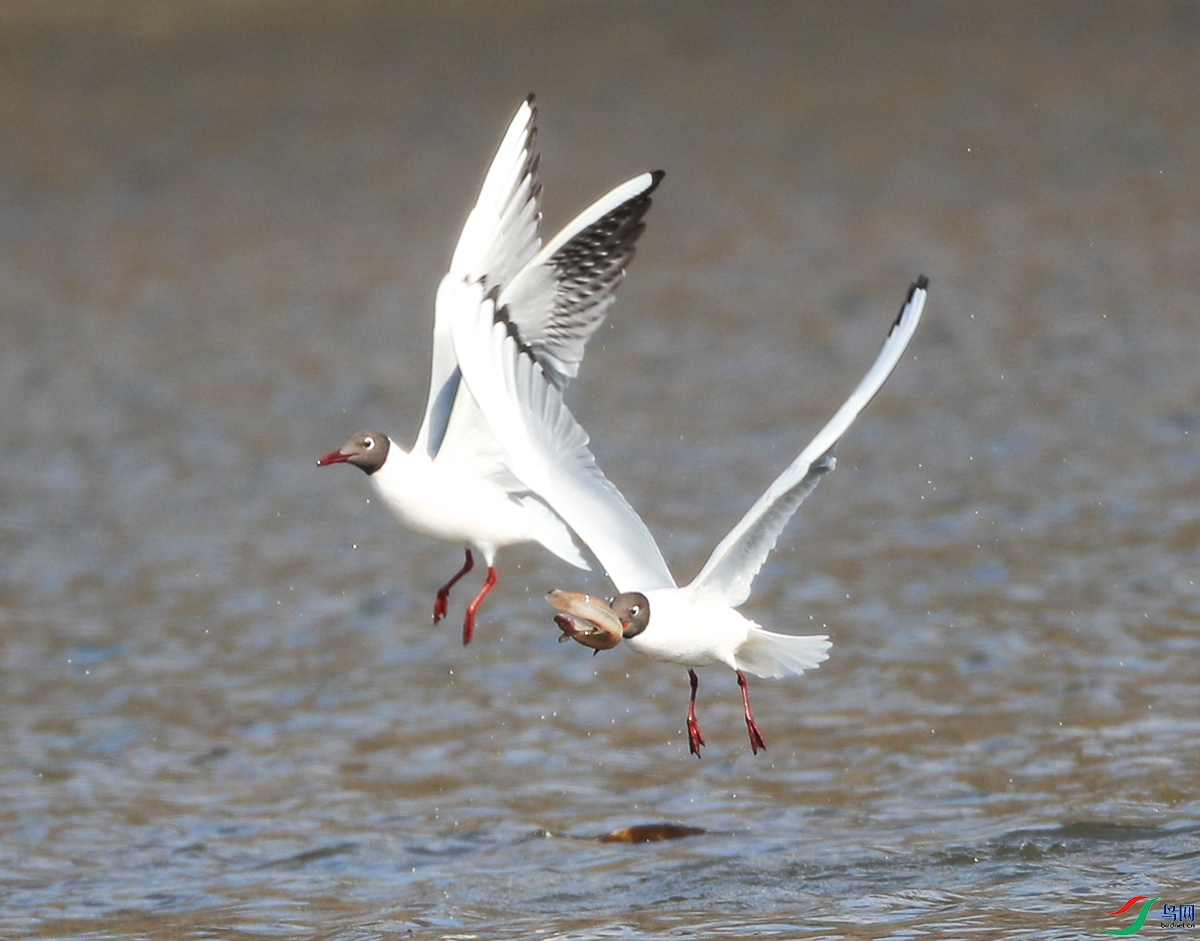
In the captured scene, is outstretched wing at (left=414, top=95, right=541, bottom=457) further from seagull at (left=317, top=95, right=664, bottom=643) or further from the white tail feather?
the white tail feather

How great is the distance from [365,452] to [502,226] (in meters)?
1.06

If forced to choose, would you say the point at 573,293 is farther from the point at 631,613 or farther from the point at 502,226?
the point at 631,613

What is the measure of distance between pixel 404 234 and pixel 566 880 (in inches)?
482

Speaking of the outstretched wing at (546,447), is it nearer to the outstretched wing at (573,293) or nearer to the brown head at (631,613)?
the brown head at (631,613)

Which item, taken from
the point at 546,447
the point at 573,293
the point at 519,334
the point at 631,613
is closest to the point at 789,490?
the point at 631,613

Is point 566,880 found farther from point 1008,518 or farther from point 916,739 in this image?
point 1008,518

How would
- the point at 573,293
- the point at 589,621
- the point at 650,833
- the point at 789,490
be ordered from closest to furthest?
the point at 789,490, the point at 589,621, the point at 573,293, the point at 650,833

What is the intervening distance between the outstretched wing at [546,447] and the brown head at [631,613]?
30 centimetres

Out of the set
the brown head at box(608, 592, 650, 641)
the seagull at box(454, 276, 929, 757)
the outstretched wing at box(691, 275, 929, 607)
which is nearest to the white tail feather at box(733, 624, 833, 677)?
the seagull at box(454, 276, 929, 757)

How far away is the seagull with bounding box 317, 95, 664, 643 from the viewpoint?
805 centimetres

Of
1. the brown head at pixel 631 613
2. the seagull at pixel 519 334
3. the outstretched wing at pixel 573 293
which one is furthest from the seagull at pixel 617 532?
the outstretched wing at pixel 573 293

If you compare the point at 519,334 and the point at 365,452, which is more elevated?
the point at 519,334

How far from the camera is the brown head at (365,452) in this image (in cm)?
806

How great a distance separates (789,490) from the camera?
6.52m
